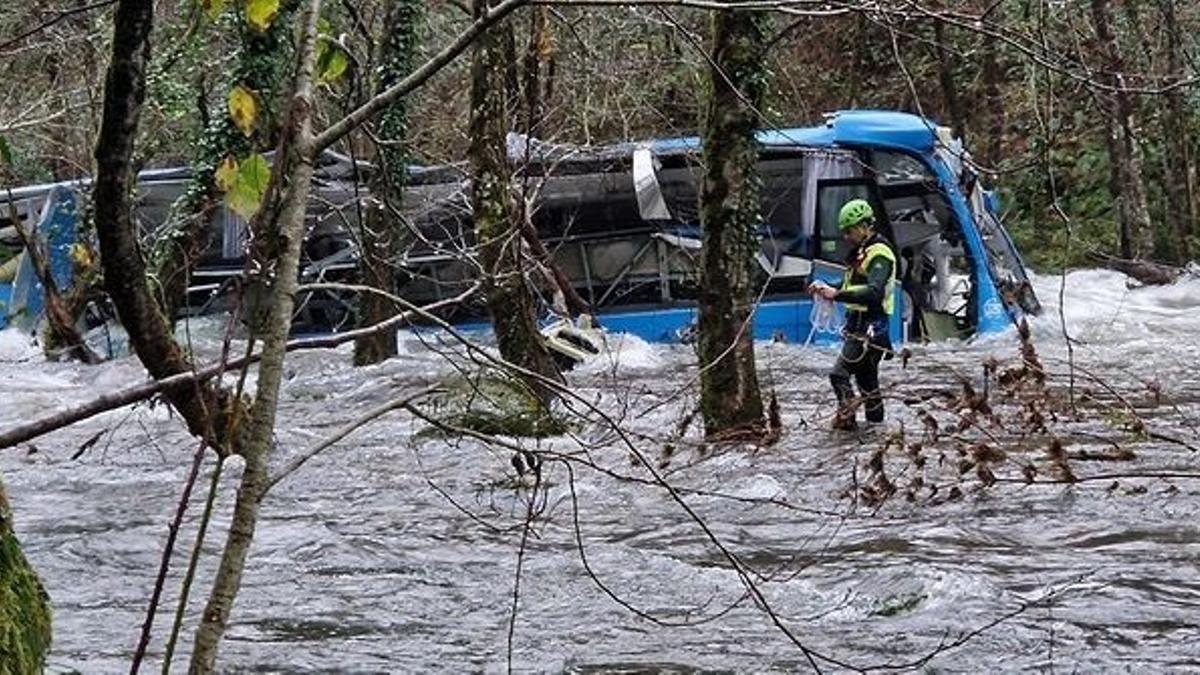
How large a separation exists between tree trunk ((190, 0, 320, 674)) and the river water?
847 mm

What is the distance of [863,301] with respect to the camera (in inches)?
527

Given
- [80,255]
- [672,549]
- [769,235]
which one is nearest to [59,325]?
[769,235]

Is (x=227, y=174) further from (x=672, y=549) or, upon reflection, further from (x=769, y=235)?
(x=769, y=235)

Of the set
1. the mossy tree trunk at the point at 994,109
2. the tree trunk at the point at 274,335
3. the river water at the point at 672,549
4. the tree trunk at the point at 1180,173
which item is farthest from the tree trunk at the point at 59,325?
the tree trunk at the point at 274,335

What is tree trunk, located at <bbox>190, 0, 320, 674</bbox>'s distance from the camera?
120 inches

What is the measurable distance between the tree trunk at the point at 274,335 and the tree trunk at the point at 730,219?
26.5 feet

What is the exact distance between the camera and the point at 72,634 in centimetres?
741

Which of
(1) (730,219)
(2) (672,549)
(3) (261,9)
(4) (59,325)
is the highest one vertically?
(3) (261,9)

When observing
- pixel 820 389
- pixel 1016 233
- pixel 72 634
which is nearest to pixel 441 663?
pixel 72 634

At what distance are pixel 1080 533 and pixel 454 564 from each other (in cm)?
306

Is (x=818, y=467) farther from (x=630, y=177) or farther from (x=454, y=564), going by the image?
(x=630, y=177)

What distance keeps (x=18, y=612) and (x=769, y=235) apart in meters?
16.4

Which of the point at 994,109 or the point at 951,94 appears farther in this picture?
the point at 994,109

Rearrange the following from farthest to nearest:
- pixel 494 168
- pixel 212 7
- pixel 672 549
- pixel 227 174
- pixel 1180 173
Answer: pixel 1180 173 → pixel 494 168 → pixel 672 549 → pixel 212 7 → pixel 227 174
